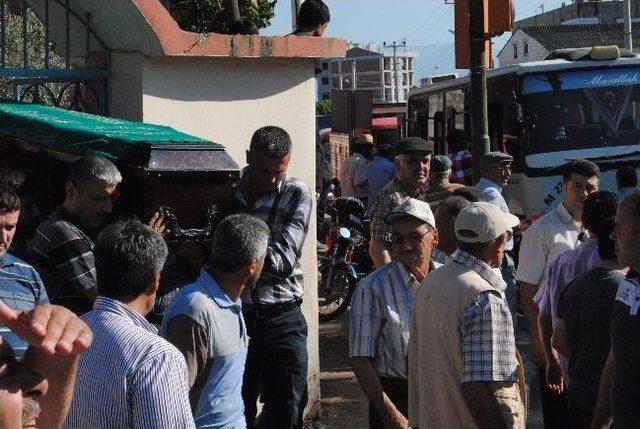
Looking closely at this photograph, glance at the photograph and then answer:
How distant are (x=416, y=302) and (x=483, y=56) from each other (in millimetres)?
5736

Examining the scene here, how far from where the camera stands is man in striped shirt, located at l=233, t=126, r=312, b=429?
6.24 metres

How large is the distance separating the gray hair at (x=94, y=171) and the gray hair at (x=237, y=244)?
26.0 inches

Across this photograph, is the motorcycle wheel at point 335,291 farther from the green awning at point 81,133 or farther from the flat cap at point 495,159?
the green awning at point 81,133

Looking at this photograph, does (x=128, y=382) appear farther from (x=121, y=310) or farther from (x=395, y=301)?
(x=395, y=301)

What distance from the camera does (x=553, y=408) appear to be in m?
6.93

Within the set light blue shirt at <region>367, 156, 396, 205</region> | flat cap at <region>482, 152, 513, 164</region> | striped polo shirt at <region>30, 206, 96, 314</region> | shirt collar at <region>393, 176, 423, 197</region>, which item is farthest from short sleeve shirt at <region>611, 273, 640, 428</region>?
light blue shirt at <region>367, 156, 396, 205</region>

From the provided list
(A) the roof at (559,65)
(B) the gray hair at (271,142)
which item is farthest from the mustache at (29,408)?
(A) the roof at (559,65)

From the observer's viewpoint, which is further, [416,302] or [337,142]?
[337,142]

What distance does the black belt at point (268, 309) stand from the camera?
6.34 meters

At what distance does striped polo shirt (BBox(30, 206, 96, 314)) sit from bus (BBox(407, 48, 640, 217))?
31.8 ft

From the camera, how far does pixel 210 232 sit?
18.4 ft

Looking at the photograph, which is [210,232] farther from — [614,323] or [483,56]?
[483,56]

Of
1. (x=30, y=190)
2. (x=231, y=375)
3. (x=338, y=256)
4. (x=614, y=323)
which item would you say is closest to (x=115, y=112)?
(x=30, y=190)

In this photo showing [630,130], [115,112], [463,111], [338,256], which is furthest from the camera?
[463,111]
